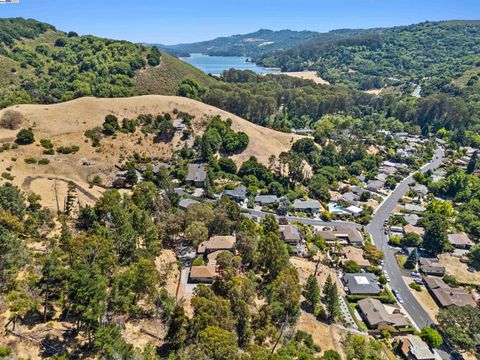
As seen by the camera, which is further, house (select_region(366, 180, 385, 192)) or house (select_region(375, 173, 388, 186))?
house (select_region(375, 173, 388, 186))

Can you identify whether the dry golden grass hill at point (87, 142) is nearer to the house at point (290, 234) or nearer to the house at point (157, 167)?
the house at point (157, 167)

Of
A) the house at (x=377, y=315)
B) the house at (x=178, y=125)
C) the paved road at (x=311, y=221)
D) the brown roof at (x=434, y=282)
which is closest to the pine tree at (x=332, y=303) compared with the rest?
the house at (x=377, y=315)

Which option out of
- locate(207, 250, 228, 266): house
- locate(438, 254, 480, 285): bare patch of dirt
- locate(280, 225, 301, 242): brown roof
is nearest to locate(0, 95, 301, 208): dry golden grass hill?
locate(207, 250, 228, 266): house

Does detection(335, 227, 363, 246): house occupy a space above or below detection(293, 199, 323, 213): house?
below

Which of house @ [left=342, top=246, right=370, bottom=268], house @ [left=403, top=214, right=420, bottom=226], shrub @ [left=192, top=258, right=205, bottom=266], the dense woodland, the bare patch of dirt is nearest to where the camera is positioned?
the dense woodland

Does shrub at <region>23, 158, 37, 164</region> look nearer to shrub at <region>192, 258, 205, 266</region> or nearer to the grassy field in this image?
shrub at <region>192, 258, 205, 266</region>

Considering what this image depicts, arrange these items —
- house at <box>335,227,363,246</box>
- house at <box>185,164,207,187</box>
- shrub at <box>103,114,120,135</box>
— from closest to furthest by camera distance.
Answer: house at <box>335,227,363,246</box> → house at <box>185,164,207,187</box> → shrub at <box>103,114,120,135</box>
